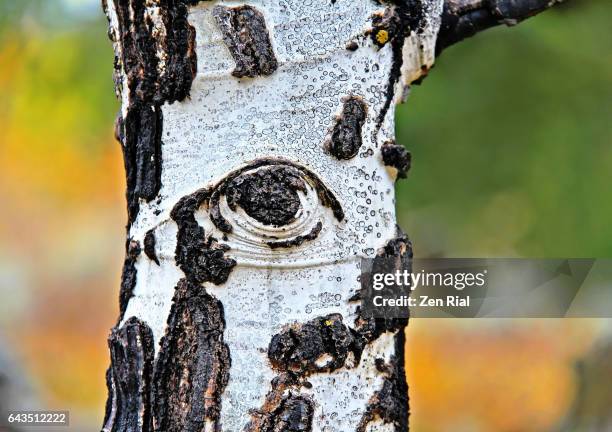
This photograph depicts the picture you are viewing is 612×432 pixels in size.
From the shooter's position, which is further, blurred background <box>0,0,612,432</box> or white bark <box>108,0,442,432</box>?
blurred background <box>0,0,612,432</box>

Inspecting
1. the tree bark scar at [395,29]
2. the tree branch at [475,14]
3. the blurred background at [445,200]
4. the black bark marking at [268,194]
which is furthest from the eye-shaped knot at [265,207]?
the blurred background at [445,200]

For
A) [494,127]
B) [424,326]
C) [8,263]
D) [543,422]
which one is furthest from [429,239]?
[8,263]

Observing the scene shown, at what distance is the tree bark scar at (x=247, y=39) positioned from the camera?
674 millimetres

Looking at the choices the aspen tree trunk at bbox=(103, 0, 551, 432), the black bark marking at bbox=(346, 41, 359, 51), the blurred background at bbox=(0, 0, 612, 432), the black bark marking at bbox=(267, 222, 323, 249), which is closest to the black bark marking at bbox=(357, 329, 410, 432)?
the aspen tree trunk at bbox=(103, 0, 551, 432)

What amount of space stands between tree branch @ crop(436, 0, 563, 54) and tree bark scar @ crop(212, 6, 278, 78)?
0.19 metres

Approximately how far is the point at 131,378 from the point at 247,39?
292 mm

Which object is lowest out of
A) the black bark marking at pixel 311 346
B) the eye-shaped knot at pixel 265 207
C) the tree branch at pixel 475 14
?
the black bark marking at pixel 311 346

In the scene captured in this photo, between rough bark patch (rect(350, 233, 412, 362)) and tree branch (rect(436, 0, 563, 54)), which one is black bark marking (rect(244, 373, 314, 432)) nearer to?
rough bark patch (rect(350, 233, 412, 362))

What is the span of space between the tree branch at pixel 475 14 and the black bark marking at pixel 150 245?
1.08ft

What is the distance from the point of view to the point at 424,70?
0.79 m

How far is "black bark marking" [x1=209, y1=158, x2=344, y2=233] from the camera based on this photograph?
64cm

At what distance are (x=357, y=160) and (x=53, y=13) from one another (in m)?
1.54

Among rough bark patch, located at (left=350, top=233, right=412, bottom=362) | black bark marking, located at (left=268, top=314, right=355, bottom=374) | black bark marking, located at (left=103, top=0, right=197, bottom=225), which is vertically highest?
black bark marking, located at (left=103, top=0, right=197, bottom=225)

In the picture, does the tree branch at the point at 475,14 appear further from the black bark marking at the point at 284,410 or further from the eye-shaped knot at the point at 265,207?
the black bark marking at the point at 284,410
